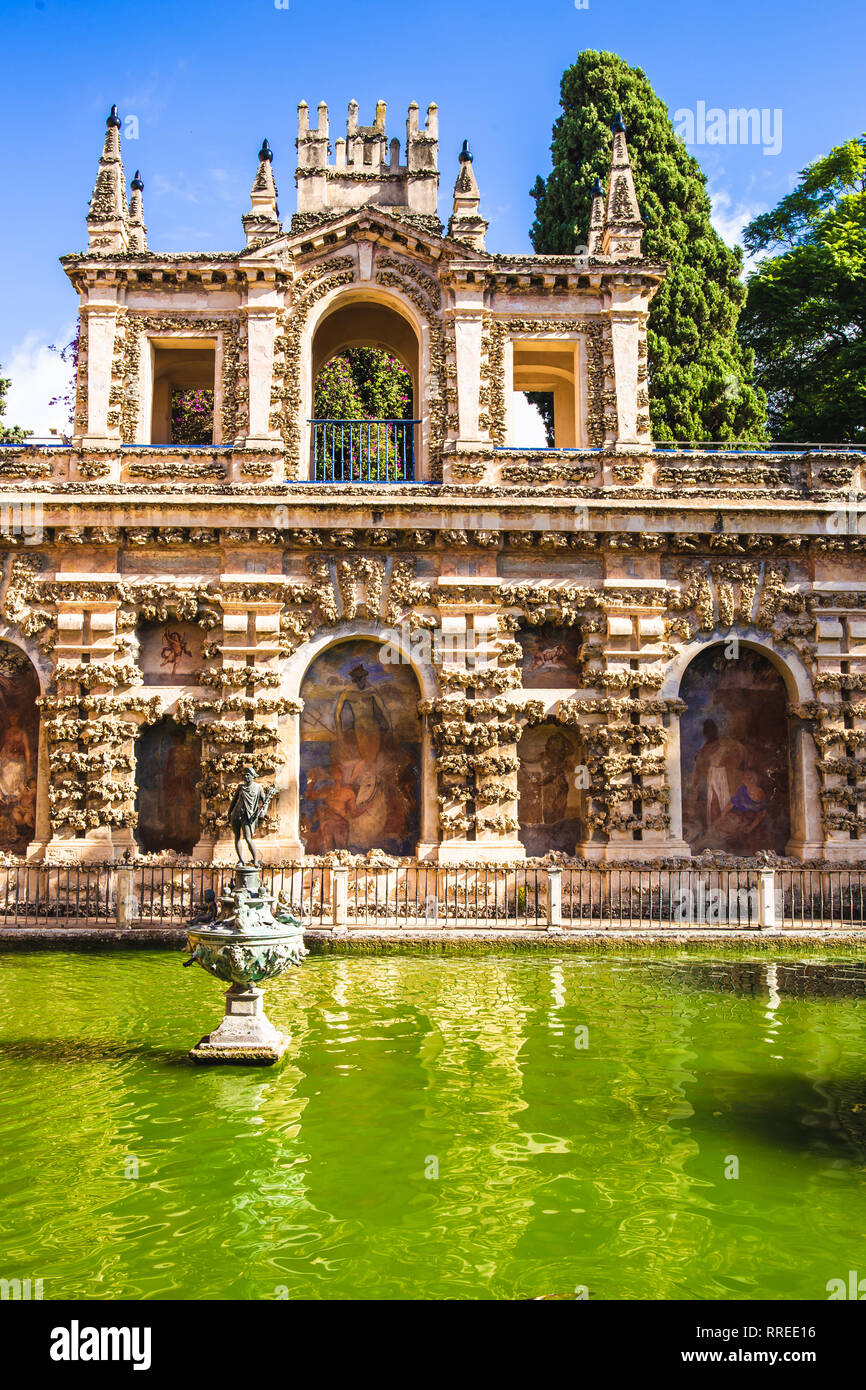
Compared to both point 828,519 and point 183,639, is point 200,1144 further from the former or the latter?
point 828,519

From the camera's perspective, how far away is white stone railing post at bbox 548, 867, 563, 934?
15.8m

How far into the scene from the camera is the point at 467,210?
20.9 meters

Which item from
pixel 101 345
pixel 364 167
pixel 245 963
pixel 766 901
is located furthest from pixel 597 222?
pixel 245 963

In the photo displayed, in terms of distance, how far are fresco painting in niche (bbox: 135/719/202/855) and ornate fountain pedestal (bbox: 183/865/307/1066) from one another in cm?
1025

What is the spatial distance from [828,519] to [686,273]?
10761mm

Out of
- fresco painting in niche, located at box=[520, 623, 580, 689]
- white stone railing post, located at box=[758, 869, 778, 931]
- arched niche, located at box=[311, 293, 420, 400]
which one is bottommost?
white stone railing post, located at box=[758, 869, 778, 931]

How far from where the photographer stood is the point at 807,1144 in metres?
7.41

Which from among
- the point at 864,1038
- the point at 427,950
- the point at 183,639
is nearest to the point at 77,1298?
the point at 864,1038

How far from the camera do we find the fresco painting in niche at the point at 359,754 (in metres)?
19.8

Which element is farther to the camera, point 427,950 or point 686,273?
point 686,273

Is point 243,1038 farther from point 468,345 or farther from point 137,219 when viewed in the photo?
point 137,219

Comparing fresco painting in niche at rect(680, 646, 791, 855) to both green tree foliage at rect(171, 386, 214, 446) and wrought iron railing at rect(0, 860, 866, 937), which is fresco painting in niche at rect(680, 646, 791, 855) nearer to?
wrought iron railing at rect(0, 860, 866, 937)

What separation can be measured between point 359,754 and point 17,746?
6756 mm

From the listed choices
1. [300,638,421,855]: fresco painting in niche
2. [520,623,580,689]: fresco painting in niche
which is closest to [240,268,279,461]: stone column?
[300,638,421,855]: fresco painting in niche
